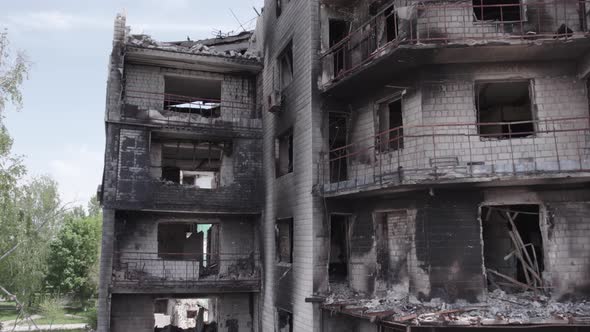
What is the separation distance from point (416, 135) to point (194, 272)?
10.1m

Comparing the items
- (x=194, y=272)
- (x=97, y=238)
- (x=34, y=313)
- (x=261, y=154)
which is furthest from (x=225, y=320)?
(x=34, y=313)

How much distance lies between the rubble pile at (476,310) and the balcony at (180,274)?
6.36 metres

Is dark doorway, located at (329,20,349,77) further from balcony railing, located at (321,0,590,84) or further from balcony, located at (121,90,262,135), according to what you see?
balcony, located at (121,90,262,135)

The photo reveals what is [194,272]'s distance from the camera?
57.2 feet

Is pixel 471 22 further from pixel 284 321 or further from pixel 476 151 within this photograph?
pixel 284 321

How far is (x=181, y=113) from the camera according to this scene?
1792 cm

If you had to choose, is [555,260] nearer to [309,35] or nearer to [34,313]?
[309,35]

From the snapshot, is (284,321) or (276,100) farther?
(276,100)

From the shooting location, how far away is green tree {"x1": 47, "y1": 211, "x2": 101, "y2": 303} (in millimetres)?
43219

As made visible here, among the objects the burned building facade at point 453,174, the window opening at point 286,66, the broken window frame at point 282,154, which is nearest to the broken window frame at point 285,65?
the window opening at point 286,66

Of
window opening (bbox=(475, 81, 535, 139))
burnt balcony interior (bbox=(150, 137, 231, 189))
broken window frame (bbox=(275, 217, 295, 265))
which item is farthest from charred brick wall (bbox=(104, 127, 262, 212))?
window opening (bbox=(475, 81, 535, 139))

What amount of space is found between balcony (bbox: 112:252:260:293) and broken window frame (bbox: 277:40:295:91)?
21.6 feet

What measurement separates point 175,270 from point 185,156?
6.44 m

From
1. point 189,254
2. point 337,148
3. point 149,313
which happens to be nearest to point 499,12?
point 337,148
